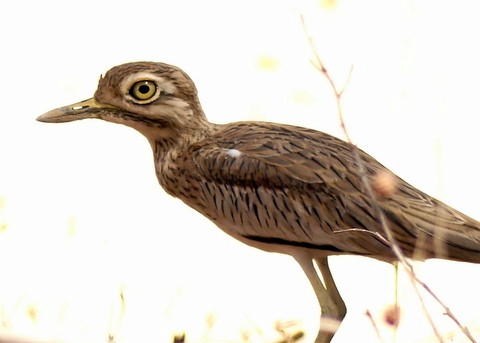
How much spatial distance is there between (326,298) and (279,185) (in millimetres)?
594

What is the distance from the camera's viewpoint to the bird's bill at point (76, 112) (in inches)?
173

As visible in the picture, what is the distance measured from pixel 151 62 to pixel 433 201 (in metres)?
1.42

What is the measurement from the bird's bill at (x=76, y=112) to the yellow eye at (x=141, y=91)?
0.14 metres

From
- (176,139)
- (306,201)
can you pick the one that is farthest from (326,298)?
(176,139)

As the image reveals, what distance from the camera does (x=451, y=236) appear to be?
13.4 ft

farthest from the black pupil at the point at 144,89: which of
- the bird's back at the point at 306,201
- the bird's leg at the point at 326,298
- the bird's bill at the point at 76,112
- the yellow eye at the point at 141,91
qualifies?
the bird's leg at the point at 326,298

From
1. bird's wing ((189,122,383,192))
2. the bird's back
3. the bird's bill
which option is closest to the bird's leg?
the bird's back

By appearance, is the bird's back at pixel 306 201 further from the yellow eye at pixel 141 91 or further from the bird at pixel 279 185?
the yellow eye at pixel 141 91

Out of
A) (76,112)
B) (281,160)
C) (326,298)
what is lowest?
(326,298)

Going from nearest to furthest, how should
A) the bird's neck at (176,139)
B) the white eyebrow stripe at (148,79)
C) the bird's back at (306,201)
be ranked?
the bird's back at (306,201) < the white eyebrow stripe at (148,79) < the bird's neck at (176,139)

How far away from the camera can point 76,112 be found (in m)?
4.41

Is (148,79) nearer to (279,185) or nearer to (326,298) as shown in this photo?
(279,185)

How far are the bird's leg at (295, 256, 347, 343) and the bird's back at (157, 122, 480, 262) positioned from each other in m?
0.11

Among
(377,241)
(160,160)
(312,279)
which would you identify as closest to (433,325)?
(377,241)
